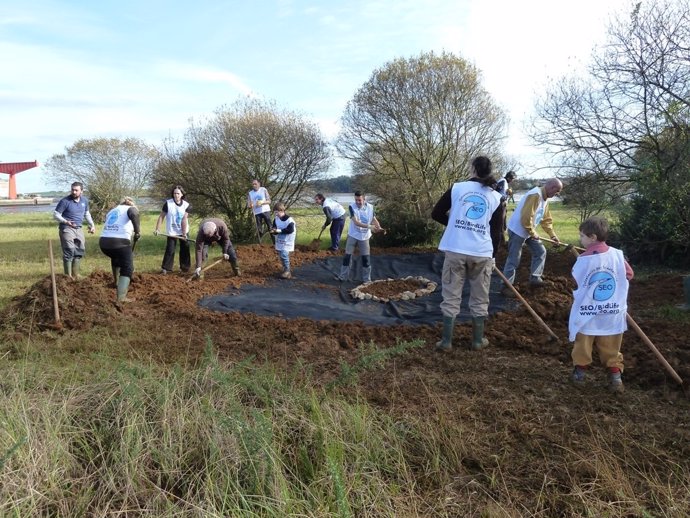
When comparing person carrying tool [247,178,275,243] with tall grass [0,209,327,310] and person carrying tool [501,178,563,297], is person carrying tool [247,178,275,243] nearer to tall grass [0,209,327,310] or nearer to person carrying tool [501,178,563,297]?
Result: tall grass [0,209,327,310]

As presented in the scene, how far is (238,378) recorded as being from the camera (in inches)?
128

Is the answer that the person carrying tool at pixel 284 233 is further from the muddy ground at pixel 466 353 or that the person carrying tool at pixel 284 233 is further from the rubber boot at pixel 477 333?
the rubber boot at pixel 477 333

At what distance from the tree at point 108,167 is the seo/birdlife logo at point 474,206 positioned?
24.0 metres

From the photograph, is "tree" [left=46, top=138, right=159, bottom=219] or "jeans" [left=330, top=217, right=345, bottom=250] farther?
"tree" [left=46, top=138, right=159, bottom=219]

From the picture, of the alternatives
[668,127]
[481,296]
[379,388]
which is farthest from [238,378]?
[668,127]

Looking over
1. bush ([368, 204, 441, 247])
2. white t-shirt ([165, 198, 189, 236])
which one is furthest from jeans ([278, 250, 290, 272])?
bush ([368, 204, 441, 247])

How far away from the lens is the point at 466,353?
4.55 metres

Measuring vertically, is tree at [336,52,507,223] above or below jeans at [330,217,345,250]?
above

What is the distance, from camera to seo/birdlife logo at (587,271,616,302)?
142 inches

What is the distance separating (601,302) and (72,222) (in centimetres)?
761

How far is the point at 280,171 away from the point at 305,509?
13.6m

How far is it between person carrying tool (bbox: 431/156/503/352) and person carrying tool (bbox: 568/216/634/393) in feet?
3.05

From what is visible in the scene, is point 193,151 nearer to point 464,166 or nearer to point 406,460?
point 464,166

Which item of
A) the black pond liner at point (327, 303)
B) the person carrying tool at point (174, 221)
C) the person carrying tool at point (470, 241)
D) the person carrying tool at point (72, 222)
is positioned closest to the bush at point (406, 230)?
the black pond liner at point (327, 303)
